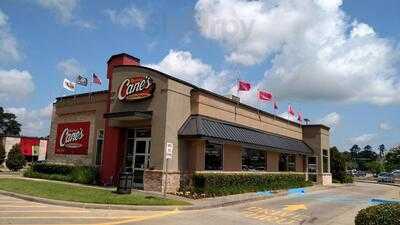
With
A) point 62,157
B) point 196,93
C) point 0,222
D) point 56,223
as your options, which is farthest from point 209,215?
point 62,157

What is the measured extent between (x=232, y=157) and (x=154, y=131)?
629cm

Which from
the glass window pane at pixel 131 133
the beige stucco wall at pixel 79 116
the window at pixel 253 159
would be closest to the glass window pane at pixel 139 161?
the glass window pane at pixel 131 133

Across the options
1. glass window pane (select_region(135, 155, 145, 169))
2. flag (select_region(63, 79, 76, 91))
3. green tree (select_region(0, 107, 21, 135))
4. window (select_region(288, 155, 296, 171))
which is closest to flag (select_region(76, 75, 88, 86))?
flag (select_region(63, 79, 76, 91))

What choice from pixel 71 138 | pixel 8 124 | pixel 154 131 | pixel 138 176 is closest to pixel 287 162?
pixel 138 176

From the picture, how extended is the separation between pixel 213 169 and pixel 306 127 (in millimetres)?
20464

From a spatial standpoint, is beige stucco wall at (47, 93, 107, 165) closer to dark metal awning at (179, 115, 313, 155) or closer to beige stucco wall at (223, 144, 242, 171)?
dark metal awning at (179, 115, 313, 155)

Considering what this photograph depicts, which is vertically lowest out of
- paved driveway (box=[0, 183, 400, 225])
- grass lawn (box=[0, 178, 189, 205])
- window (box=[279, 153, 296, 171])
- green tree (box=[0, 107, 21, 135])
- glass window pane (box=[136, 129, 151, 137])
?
paved driveway (box=[0, 183, 400, 225])

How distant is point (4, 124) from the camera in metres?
136

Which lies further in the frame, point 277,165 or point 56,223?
point 277,165

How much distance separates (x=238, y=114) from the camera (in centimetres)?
2970

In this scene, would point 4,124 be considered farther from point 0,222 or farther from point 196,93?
point 0,222

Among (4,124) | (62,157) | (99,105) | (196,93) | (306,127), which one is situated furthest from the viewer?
(4,124)

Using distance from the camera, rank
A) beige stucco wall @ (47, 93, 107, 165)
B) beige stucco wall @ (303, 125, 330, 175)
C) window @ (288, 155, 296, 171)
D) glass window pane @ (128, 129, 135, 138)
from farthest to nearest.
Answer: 1. beige stucco wall @ (303, 125, 330, 175)
2. window @ (288, 155, 296, 171)
3. beige stucco wall @ (47, 93, 107, 165)
4. glass window pane @ (128, 129, 135, 138)

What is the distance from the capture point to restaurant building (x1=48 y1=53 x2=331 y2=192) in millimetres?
23302
